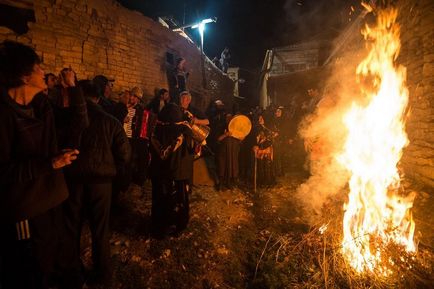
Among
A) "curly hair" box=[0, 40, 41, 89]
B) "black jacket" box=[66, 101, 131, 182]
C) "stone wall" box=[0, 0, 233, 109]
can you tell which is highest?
"stone wall" box=[0, 0, 233, 109]

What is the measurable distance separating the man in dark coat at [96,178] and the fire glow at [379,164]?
3466 mm

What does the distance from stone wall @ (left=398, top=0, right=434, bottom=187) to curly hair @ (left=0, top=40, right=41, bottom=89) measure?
21.8 ft

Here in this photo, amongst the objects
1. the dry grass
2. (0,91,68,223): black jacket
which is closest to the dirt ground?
the dry grass

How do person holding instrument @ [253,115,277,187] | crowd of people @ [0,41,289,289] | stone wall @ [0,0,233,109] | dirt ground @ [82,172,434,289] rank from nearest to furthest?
crowd of people @ [0,41,289,289]
dirt ground @ [82,172,434,289]
stone wall @ [0,0,233,109]
person holding instrument @ [253,115,277,187]

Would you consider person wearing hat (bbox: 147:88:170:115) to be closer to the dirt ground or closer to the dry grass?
the dirt ground

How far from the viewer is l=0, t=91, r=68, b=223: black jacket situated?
83.3 inches

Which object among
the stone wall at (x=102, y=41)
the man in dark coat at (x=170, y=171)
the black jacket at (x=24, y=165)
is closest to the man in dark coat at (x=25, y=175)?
the black jacket at (x=24, y=165)

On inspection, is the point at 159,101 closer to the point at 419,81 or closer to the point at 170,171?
the point at 170,171

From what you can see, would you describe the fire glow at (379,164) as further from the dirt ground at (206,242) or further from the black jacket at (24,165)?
the black jacket at (24,165)

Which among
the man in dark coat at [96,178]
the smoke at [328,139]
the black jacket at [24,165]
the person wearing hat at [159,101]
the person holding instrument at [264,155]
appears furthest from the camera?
the person holding instrument at [264,155]

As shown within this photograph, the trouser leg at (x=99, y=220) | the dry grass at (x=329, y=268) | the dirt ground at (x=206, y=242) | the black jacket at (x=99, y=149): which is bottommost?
the dirt ground at (x=206, y=242)

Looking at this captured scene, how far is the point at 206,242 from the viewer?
4809 mm

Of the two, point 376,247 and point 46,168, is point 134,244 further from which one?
point 376,247

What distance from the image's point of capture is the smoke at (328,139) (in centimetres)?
679
